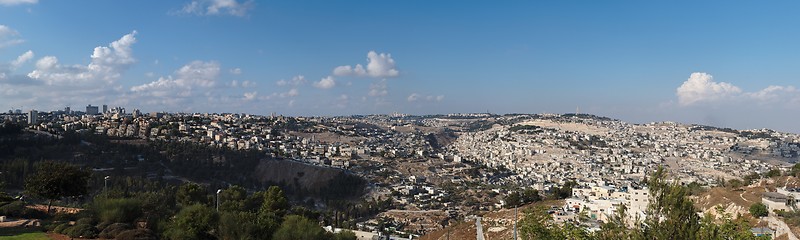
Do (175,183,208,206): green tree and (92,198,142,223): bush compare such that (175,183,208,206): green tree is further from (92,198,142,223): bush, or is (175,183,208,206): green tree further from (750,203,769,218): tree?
(750,203,769,218): tree

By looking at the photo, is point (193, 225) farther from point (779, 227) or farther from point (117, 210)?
point (779, 227)

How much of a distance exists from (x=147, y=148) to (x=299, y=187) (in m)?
22.7

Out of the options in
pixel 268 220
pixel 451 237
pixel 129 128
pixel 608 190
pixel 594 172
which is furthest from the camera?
pixel 129 128

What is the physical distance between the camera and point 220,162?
→ 67500mm

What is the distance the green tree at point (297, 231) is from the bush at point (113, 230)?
561cm

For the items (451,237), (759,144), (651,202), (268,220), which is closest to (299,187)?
(451,237)

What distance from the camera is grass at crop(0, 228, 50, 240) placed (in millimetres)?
17125

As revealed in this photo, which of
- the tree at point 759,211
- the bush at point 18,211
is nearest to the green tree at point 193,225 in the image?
the bush at point 18,211

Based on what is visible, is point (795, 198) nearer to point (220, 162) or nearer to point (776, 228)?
point (776, 228)

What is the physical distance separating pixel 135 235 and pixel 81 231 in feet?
6.89

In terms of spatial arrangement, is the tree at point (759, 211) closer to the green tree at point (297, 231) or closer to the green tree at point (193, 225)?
the green tree at point (297, 231)

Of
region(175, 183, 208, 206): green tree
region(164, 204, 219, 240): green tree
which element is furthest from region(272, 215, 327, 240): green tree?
region(175, 183, 208, 206): green tree

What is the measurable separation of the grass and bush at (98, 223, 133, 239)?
5.75 ft

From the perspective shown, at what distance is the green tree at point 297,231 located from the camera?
18672 mm
